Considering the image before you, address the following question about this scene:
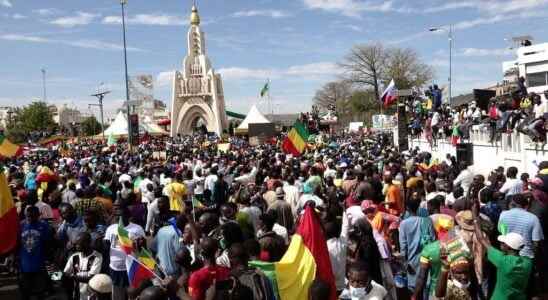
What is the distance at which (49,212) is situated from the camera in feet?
29.0

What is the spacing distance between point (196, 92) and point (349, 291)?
77507mm

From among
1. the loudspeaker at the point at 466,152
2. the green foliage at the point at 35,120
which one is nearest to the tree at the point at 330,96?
the green foliage at the point at 35,120

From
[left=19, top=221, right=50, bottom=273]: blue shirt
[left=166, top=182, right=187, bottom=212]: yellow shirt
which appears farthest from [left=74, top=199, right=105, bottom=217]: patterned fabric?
[left=166, top=182, right=187, bottom=212]: yellow shirt

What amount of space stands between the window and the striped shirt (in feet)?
91.8

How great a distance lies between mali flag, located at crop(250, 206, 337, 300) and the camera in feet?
14.9

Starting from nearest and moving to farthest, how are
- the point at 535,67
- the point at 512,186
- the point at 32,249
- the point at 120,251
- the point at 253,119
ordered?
the point at 120,251
the point at 32,249
the point at 512,186
the point at 535,67
the point at 253,119

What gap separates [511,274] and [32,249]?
5.38 meters

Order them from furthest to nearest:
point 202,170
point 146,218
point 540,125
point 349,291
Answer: point 202,170, point 540,125, point 146,218, point 349,291

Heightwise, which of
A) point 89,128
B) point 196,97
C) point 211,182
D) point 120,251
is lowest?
point 120,251

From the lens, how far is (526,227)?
20.5ft

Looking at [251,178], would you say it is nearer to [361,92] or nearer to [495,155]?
[495,155]

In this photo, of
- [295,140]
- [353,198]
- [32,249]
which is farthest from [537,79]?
[32,249]

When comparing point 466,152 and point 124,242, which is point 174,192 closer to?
point 124,242

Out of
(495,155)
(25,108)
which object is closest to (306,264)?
(495,155)
